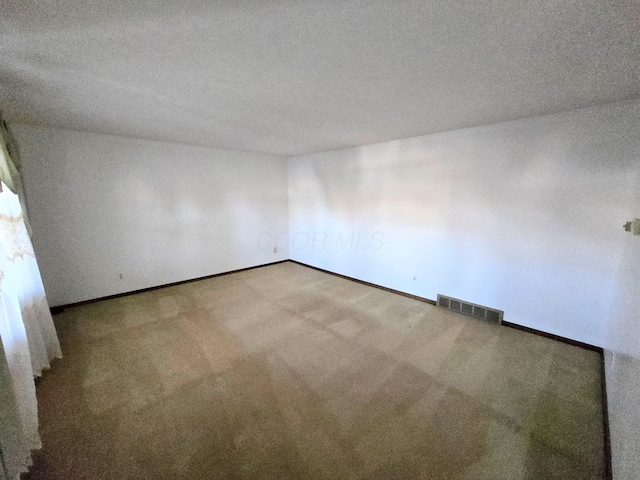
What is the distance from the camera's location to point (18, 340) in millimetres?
1609

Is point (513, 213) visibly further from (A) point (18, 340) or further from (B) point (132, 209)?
(B) point (132, 209)

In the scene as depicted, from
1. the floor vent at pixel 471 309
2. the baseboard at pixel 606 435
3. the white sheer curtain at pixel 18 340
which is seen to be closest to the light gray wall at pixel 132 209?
the white sheer curtain at pixel 18 340

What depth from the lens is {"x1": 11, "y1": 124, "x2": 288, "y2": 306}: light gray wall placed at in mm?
3035

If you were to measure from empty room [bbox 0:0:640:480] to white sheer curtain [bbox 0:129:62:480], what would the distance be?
0.07ft

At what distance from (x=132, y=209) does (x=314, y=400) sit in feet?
12.6

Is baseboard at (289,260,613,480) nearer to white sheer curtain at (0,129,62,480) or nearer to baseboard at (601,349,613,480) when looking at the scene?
baseboard at (601,349,613,480)

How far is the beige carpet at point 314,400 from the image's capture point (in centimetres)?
133

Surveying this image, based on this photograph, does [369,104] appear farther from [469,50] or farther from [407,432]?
[407,432]

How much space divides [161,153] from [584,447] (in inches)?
219

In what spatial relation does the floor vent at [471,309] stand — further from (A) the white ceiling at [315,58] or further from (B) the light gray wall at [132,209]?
(B) the light gray wall at [132,209]

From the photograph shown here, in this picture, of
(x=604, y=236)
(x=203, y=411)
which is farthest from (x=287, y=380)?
(x=604, y=236)

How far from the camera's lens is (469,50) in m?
1.32

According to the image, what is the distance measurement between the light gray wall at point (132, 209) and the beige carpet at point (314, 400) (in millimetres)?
798

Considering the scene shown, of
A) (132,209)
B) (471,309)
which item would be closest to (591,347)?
(471,309)
